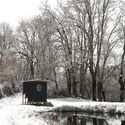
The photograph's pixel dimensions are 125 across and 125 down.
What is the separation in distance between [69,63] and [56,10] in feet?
25.3

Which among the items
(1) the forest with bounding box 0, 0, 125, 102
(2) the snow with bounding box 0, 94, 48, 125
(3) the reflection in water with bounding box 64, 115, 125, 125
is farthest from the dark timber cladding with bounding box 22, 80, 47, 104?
(1) the forest with bounding box 0, 0, 125, 102

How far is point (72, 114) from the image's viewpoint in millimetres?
21031

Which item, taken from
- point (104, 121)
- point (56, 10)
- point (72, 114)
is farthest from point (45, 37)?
point (104, 121)

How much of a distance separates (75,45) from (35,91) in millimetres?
14222

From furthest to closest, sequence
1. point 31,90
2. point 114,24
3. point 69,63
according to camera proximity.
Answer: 1. point 69,63
2. point 114,24
3. point 31,90

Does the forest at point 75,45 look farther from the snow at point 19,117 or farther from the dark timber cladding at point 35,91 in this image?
the snow at point 19,117

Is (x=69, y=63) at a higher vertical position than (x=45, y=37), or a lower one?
lower

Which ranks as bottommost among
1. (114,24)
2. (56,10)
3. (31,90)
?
(31,90)

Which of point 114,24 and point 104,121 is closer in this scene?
point 104,121

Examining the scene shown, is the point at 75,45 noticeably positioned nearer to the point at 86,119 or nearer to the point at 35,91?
the point at 35,91

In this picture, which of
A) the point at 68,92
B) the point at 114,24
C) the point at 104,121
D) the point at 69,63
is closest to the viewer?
the point at 104,121

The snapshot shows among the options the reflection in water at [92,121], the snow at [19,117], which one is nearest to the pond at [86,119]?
the reflection in water at [92,121]

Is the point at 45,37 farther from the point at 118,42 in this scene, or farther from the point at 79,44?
the point at 118,42

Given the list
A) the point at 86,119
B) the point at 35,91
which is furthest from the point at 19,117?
the point at 35,91
